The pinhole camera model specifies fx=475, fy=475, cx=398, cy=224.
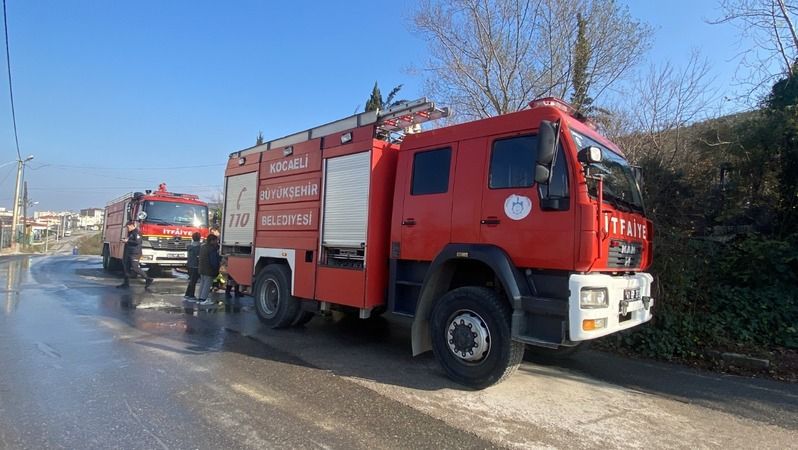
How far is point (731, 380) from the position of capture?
222 inches

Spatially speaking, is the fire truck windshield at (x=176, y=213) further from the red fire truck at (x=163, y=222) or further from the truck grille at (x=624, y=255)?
the truck grille at (x=624, y=255)

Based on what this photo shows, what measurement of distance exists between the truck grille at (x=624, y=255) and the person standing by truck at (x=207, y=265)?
815 centimetres

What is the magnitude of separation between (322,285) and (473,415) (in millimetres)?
3194

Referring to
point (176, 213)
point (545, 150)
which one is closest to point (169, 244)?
point (176, 213)

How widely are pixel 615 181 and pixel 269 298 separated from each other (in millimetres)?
5537

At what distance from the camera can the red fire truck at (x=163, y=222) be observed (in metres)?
14.9

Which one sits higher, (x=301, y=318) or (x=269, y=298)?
(x=269, y=298)

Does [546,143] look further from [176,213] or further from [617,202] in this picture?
[176,213]

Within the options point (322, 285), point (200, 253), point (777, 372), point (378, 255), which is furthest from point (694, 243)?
point (200, 253)

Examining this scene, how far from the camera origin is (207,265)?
33.3ft

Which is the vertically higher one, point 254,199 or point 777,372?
point 254,199

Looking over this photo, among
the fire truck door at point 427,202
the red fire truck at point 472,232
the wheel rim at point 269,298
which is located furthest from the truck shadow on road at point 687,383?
the wheel rim at point 269,298

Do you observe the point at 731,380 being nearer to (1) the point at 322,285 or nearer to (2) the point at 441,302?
(2) the point at 441,302

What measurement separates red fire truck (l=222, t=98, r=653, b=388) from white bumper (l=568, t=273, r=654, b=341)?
0.06 ft
